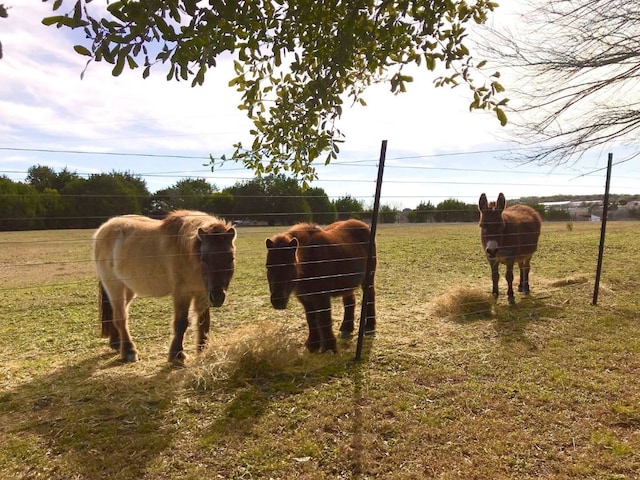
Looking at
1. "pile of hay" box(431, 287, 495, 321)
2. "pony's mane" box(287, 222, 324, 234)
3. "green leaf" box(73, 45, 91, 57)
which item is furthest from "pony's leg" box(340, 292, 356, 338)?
"green leaf" box(73, 45, 91, 57)

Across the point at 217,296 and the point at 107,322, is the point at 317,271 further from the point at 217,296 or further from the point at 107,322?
the point at 107,322

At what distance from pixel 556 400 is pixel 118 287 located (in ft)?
16.9

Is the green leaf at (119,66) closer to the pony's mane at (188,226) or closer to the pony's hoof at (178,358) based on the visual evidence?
the pony's mane at (188,226)

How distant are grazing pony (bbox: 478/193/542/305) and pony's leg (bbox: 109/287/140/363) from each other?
18.8 feet

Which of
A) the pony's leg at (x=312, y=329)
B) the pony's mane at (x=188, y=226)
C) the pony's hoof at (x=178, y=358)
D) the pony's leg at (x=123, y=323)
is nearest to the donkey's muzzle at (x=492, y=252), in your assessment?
the pony's leg at (x=312, y=329)

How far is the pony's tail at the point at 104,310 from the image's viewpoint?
17.8ft

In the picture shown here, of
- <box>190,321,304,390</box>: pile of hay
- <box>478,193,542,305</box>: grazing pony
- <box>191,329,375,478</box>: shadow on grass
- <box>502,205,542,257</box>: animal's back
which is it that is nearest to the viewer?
<box>191,329,375,478</box>: shadow on grass

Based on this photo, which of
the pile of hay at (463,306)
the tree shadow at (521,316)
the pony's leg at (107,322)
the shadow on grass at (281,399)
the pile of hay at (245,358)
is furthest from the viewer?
the pile of hay at (463,306)

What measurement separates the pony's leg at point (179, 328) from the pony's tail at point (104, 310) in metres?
1.24

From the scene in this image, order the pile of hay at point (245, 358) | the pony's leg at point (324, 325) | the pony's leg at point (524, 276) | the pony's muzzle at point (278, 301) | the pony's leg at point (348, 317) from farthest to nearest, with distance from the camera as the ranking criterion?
the pony's leg at point (524, 276)
the pony's leg at point (348, 317)
the pony's leg at point (324, 325)
the pony's muzzle at point (278, 301)
the pile of hay at point (245, 358)

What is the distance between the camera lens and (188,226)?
491 centimetres

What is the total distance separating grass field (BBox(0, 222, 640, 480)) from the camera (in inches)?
112

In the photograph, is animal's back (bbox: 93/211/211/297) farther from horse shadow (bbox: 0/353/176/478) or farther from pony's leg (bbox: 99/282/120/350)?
horse shadow (bbox: 0/353/176/478)

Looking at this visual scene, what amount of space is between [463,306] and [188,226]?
14.7 feet
